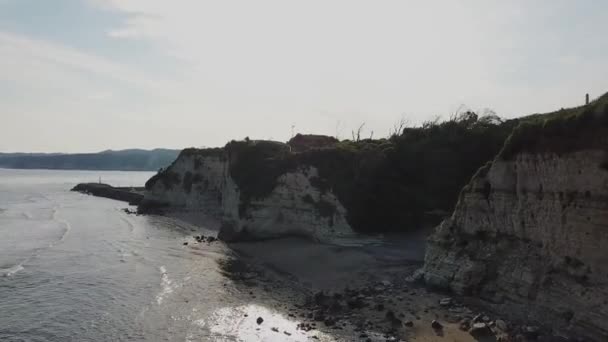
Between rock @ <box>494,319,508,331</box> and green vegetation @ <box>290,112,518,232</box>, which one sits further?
green vegetation @ <box>290,112,518,232</box>

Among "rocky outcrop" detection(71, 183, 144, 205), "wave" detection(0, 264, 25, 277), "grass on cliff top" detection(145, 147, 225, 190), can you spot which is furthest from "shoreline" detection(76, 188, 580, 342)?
"rocky outcrop" detection(71, 183, 144, 205)

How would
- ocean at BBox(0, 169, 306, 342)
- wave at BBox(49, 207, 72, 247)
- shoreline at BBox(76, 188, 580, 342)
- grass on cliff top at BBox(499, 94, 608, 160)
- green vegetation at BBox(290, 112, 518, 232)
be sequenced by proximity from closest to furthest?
1. grass on cliff top at BBox(499, 94, 608, 160)
2. shoreline at BBox(76, 188, 580, 342)
3. ocean at BBox(0, 169, 306, 342)
4. green vegetation at BBox(290, 112, 518, 232)
5. wave at BBox(49, 207, 72, 247)

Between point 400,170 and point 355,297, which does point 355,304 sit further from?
point 400,170

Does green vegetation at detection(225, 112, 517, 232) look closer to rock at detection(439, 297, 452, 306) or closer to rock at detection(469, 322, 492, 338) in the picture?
rock at detection(439, 297, 452, 306)

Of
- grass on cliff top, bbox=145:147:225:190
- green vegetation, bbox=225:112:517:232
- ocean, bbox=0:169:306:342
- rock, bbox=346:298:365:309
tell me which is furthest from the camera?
grass on cliff top, bbox=145:147:225:190

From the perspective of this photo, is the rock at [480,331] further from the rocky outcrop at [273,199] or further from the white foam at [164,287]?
the rocky outcrop at [273,199]

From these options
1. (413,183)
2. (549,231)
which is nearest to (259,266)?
(413,183)

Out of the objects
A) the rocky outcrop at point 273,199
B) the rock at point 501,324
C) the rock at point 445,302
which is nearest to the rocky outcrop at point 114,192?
the rocky outcrop at point 273,199

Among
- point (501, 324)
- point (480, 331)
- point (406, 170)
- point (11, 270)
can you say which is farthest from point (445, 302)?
point (11, 270)
